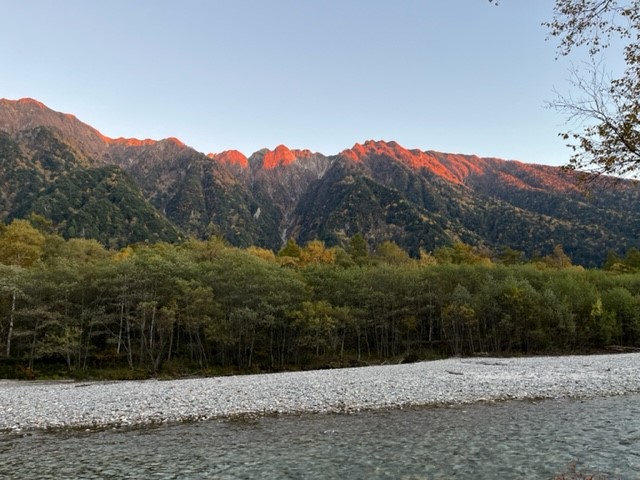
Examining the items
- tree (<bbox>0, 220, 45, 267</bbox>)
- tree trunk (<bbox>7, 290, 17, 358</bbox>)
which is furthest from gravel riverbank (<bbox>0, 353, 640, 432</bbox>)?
tree (<bbox>0, 220, 45, 267</bbox>)

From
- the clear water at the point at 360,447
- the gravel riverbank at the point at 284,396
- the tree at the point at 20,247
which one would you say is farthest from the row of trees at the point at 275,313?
the clear water at the point at 360,447

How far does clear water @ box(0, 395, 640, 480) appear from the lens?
44.6 ft

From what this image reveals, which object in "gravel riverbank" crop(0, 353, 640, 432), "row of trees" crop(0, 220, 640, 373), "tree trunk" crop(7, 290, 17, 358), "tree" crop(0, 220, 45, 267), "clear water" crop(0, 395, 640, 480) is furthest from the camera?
"tree" crop(0, 220, 45, 267)

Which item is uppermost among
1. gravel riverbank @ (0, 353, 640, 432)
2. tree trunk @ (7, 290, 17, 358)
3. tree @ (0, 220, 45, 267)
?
tree @ (0, 220, 45, 267)

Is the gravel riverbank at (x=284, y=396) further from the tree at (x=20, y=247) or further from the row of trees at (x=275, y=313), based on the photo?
the tree at (x=20, y=247)

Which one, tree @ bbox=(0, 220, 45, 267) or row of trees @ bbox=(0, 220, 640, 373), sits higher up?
tree @ bbox=(0, 220, 45, 267)

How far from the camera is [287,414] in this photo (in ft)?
76.9

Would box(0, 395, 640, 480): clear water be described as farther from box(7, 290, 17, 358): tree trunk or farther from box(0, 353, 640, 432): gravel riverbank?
box(7, 290, 17, 358): tree trunk

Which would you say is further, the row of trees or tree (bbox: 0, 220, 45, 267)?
tree (bbox: 0, 220, 45, 267)

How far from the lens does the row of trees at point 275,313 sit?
60.1 m

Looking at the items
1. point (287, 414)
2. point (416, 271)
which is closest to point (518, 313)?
point (416, 271)

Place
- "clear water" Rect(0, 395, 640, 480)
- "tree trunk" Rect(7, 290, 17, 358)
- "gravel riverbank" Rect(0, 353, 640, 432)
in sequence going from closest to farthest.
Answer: "clear water" Rect(0, 395, 640, 480), "gravel riverbank" Rect(0, 353, 640, 432), "tree trunk" Rect(7, 290, 17, 358)

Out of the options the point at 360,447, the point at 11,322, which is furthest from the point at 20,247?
the point at 360,447

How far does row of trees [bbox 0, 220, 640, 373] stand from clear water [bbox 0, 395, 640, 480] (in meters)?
40.4
